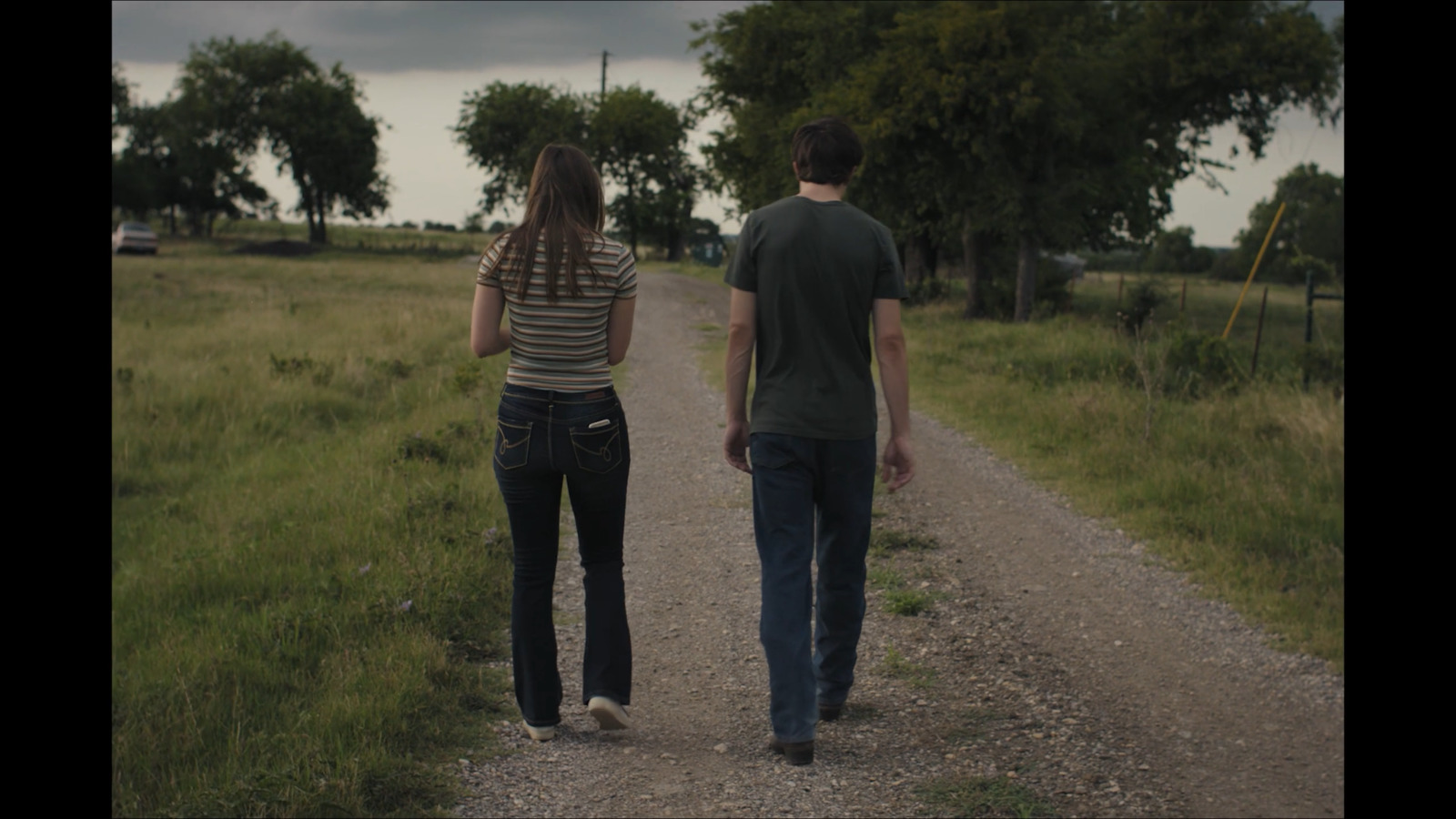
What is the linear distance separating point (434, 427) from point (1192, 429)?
7.13 m

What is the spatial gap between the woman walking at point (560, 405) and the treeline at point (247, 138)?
65866mm

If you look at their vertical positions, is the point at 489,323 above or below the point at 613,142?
below

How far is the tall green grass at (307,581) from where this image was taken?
4.48 metres

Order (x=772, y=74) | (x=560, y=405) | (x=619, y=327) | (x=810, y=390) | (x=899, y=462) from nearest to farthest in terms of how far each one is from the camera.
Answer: (x=619, y=327) < (x=560, y=405) < (x=810, y=390) < (x=899, y=462) < (x=772, y=74)

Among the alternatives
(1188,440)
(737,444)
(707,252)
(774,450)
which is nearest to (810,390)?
(774,450)

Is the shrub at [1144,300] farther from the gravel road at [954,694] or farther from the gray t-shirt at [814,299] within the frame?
the gray t-shirt at [814,299]

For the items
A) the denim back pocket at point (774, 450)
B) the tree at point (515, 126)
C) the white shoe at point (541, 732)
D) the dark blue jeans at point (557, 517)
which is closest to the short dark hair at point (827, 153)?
→ the denim back pocket at point (774, 450)

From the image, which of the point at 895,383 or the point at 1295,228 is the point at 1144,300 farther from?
the point at 1295,228

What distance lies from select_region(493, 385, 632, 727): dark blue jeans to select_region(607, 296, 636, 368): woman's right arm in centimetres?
19

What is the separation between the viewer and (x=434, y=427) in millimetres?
9383

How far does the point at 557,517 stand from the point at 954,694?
2183 millimetres

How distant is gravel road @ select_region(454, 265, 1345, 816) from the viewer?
166 inches

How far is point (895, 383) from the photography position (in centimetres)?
391
